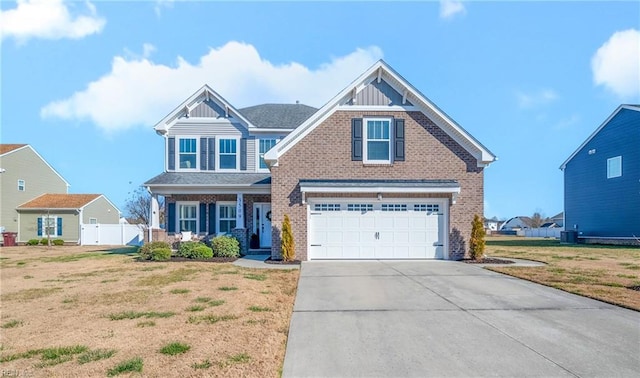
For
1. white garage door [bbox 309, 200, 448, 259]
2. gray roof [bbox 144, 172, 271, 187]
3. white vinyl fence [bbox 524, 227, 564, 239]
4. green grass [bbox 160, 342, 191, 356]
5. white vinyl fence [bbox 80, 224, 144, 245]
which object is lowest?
white vinyl fence [bbox 524, 227, 564, 239]

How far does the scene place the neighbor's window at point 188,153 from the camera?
19.0 metres

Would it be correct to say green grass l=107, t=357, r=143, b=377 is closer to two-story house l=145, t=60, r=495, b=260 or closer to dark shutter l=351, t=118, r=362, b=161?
two-story house l=145, t=60, r=495, b=260

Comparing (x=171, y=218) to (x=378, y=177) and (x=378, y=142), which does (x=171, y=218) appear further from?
(x=378, y=142)

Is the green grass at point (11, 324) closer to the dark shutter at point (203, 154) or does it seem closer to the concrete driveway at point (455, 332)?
the concrete driveway at point (455, 332)

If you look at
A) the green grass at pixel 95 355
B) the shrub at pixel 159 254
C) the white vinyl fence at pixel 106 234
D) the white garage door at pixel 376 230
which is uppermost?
the white garage door at pixel 376 230

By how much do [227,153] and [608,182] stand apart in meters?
27.6

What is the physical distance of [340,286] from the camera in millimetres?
9266

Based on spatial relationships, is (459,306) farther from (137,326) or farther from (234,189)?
(234,189)

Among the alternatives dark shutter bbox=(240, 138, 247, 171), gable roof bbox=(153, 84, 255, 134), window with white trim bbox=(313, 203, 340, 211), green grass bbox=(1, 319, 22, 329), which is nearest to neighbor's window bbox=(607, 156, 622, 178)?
window with white trim bbox=(313, 203, 340, 211)

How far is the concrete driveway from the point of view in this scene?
14.6 ft

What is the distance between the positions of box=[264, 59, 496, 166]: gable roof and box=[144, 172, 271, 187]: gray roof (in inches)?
139

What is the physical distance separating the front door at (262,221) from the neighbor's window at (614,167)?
25313 mm

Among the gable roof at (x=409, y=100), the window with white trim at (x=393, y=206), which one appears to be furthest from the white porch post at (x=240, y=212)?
the window with white trim at (x=393, y=206)

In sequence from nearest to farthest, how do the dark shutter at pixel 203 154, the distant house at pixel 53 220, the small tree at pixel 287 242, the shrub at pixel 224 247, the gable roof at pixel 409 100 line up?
the small tree at pixel 287 242, the gable roof at pixel 409 100, the shrub at pixel 224 247, the dark shutter at pixel 203 154, the distant house at pixel 53 220
